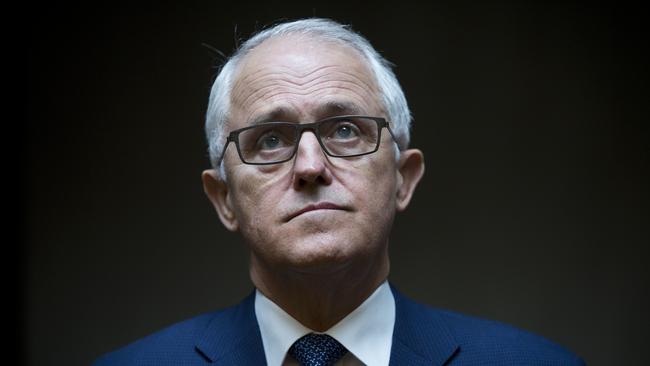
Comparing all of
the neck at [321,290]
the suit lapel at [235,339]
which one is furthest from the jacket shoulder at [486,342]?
the suit lapel at [235,339]

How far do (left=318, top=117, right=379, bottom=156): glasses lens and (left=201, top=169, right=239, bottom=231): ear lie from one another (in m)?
0.38

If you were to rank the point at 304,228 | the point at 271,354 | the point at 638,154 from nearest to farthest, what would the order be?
1. the point at 304,228
2. the point at 271,354
3. the point at 638,154

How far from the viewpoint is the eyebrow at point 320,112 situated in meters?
1.92

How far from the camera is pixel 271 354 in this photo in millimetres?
1959

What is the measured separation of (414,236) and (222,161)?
2.02 m

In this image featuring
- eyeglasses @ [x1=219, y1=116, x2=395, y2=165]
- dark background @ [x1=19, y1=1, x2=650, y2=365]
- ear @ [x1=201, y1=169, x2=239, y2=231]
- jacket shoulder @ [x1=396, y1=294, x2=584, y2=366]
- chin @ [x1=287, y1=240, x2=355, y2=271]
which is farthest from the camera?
dark background @ [x1=19, y1=1, x2=650, y2=365]

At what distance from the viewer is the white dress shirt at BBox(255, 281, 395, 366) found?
6.33 ft

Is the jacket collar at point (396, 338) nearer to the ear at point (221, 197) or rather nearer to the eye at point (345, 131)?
A: the ear at point (221, 197)

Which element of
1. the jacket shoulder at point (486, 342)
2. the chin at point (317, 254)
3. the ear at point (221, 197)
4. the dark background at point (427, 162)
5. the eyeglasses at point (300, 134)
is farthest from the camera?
the dark background at point (427, 162)

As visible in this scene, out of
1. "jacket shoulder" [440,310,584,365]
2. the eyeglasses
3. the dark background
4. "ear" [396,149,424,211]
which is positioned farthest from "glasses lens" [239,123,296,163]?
the dark background

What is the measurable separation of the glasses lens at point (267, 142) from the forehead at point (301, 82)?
0.03 meters

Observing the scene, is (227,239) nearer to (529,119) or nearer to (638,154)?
(529,119)

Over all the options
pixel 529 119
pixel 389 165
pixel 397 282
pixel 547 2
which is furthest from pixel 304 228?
pixel 547 2

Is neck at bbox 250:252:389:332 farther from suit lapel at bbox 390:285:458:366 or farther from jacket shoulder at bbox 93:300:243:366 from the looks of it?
jacket shoulder at bbox 93:300:243:366
